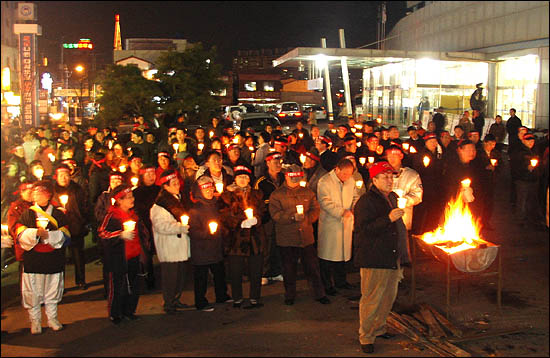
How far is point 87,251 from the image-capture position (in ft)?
36.8

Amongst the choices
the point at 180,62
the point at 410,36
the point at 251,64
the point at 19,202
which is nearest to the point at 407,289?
the point at 19,202

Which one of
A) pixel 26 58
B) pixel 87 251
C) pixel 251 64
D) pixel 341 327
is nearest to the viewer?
pixel 341 327

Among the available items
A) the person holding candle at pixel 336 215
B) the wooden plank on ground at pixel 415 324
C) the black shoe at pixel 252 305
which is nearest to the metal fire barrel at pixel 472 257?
the wooden plank on ground at pixel 415 324

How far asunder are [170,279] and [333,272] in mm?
2433

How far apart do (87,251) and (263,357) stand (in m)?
6.19

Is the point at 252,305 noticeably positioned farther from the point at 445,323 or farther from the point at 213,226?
the point at 445,323

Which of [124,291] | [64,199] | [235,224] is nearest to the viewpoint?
[124,291]

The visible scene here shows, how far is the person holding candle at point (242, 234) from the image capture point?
7664 millimetres

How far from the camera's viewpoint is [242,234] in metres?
7.67

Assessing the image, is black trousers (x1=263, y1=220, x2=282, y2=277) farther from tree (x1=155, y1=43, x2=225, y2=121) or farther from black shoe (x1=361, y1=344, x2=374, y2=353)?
tree (x1=155, y1=43, x2=225, y2=121)

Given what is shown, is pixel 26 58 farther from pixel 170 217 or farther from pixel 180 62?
pixel 170 217

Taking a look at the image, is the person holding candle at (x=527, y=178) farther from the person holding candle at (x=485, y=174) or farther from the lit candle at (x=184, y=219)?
the lit candle at (x=184, y=219)

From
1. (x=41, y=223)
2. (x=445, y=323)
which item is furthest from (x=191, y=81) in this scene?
(x=445, y=323)

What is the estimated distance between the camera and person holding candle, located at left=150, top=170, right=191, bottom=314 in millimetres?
7320
